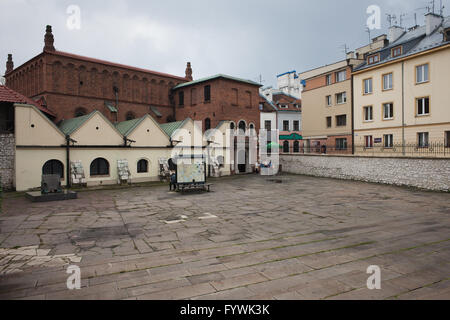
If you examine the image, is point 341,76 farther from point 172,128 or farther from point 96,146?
point 96,146

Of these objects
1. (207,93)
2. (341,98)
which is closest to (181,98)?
(207,93)

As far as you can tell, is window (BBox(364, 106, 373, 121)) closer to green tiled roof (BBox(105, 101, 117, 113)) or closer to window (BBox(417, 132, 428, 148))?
window (BBox(417, 132, 428, 148))

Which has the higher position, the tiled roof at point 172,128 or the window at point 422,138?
the tiled roof at point 172,128

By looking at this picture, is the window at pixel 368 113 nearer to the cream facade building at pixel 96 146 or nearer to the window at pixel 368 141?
the window at pixel 368 141

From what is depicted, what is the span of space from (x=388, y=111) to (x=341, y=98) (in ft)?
22.8

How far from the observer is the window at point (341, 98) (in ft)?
113

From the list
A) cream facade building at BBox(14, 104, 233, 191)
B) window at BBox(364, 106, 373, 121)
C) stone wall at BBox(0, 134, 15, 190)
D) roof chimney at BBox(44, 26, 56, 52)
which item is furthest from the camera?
window at BBox(364, 106, 373, 121)

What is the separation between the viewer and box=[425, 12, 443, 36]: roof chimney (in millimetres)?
28516

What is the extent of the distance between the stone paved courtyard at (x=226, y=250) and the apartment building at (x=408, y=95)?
552 inches

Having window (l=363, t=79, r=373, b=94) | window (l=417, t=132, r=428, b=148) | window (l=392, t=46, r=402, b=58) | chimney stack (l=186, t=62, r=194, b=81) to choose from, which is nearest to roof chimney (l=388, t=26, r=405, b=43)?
window (l=392, t=46, r=402, b=58)

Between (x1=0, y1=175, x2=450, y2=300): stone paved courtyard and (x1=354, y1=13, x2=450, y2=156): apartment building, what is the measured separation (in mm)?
14023

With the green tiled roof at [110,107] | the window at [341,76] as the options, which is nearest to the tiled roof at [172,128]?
the green tiled roof at [110,107]

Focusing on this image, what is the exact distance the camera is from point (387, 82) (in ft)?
94.9
